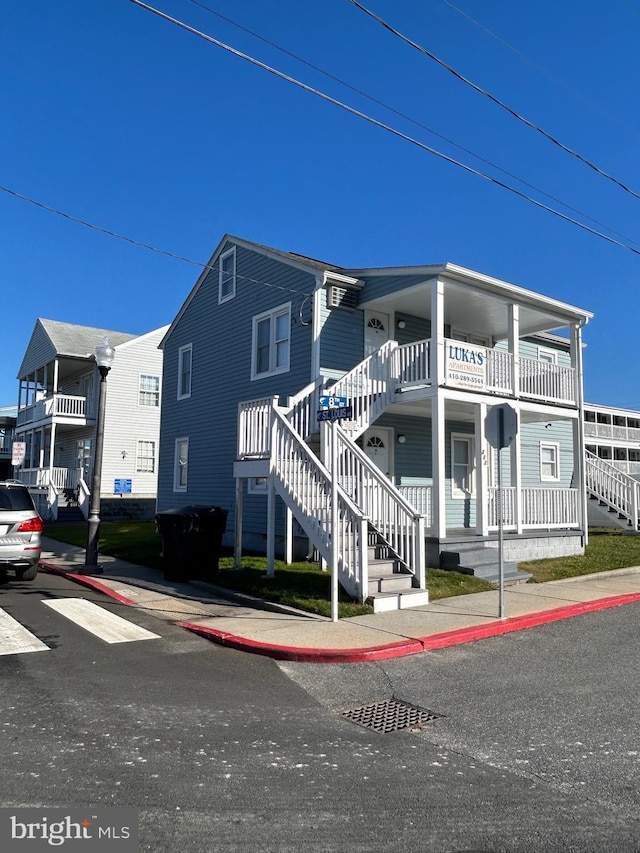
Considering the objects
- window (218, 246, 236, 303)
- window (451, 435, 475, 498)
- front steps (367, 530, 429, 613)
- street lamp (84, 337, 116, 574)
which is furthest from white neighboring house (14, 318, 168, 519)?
front steps (367, 530, 429, 613)

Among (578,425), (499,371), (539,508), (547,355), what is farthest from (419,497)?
(547,355)

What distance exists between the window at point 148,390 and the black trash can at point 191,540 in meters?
21.1

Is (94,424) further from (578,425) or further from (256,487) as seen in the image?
(578,425)

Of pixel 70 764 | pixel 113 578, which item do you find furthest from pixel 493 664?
pixel 113 578

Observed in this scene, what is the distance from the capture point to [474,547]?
14.1 metres

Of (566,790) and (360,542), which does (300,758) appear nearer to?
(566,790)

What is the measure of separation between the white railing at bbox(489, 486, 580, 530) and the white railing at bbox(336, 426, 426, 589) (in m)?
4.88

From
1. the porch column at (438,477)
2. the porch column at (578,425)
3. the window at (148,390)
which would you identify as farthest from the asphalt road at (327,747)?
the window at (148,390)

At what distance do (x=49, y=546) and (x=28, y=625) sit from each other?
10922 millimetres

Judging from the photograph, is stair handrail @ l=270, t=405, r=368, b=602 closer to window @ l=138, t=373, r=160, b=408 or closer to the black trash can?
the black trash can

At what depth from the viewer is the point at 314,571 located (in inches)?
499

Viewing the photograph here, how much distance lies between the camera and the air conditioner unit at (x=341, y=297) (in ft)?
53.4

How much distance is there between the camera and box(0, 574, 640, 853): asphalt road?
3645 mm

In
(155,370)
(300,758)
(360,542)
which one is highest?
(155,370)
